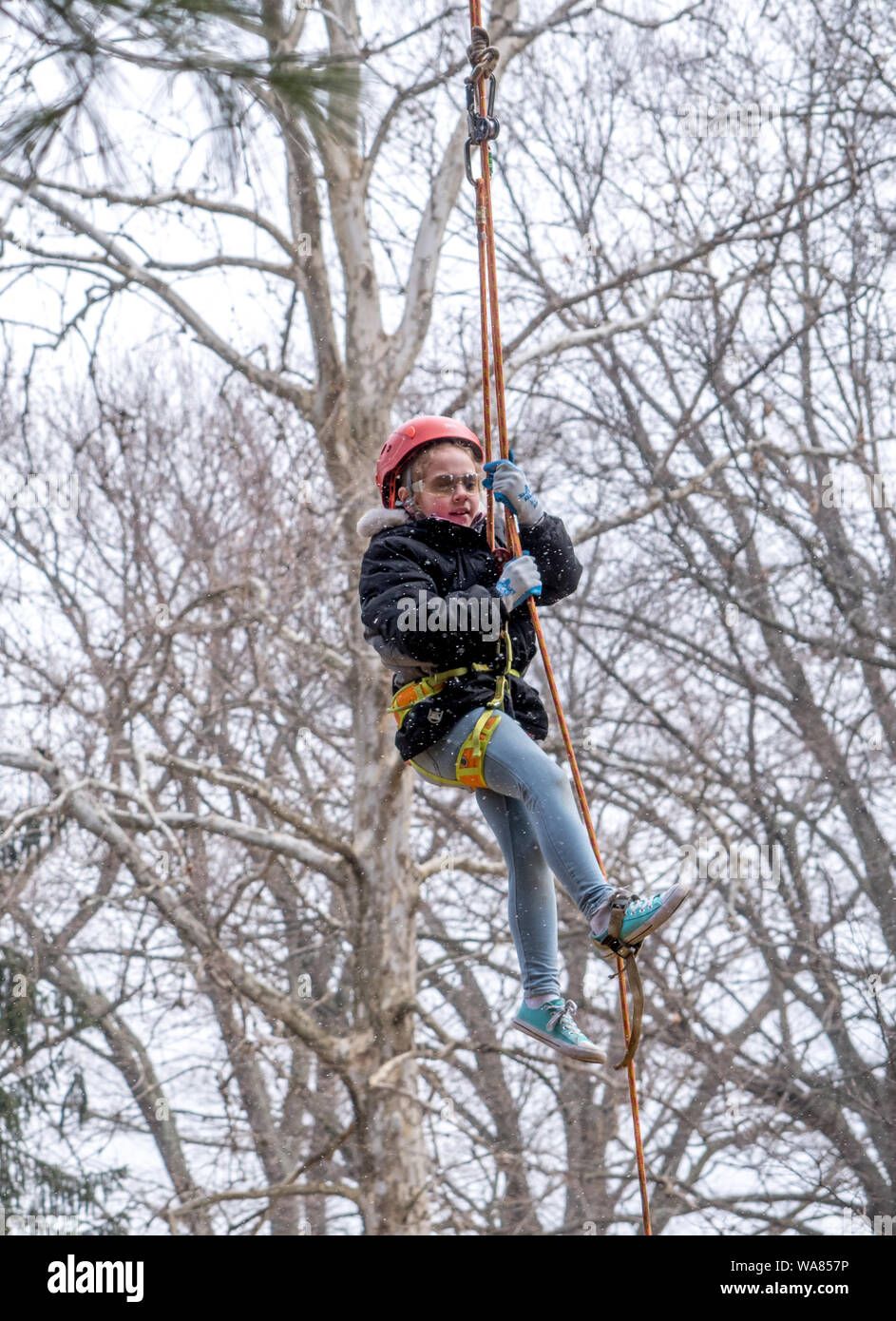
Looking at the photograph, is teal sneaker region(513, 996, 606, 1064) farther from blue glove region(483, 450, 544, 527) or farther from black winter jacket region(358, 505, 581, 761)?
blue glove region(483, 450, 544, 527)

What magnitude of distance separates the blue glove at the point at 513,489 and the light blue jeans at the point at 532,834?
0.48m

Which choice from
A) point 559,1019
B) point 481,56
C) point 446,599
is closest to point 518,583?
point 446,599

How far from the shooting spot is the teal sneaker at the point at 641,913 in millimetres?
3133

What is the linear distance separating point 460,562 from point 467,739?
453mm

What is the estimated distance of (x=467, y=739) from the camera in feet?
11.2

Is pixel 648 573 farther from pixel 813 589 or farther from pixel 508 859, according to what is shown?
pixel 508 859

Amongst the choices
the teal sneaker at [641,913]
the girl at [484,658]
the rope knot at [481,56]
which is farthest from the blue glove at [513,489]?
the rope knot at [481,56]

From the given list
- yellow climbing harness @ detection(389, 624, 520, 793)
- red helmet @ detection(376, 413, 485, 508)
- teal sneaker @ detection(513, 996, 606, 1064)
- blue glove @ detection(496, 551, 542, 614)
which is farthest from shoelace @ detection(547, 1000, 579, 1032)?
red helmet @ detection(376, 413, 485, 508)

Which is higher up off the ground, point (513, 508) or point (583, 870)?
point (513, 508)

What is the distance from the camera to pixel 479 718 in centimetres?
343

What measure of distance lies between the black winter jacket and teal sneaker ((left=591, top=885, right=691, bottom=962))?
579 millimetres

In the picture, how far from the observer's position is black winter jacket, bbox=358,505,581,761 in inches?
133
